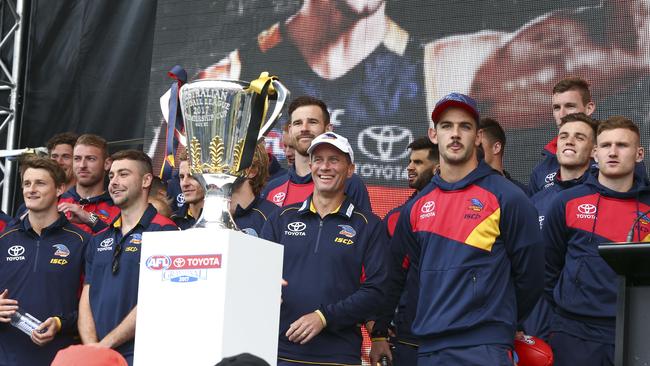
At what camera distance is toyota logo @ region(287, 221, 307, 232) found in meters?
4.42

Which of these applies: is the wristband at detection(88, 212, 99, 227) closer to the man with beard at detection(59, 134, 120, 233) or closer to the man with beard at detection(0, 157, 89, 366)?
the man with beard at detection(59, 134, 120, 233)

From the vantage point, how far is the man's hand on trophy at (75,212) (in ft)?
18.6

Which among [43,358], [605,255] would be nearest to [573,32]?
[605,255]

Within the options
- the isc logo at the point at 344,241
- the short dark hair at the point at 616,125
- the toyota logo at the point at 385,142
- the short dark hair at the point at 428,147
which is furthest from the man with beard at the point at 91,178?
the short dark hair at the point at 616,125

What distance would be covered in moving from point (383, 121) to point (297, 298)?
6.73 ft

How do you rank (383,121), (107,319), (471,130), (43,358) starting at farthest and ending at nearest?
(383,121)
(43,358)
(107,319)
(471,130)

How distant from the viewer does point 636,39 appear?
18.3 ft

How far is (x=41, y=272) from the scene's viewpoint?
16.9 ft

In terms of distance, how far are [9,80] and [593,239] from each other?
4.69 m

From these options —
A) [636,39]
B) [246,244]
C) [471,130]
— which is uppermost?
[636,39]

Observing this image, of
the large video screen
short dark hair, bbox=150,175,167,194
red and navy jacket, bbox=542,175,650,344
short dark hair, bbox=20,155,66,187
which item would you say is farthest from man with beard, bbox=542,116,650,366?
short dark hair, bbox=20,155,66,187

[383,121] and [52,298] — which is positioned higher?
[383,121]

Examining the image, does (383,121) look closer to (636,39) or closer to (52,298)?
(636,39)

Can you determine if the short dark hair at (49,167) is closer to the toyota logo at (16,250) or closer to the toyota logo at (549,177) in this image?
the toyota logo at (16,250)
